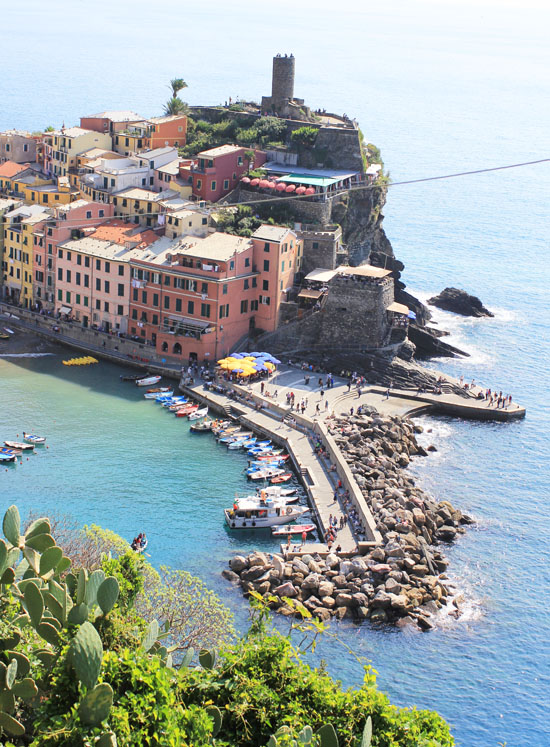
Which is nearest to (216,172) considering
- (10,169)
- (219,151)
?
(219,151)

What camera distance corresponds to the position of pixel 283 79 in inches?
3381

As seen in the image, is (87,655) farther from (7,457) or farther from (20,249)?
(20,249)

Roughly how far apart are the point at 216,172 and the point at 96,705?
5935 centimetres

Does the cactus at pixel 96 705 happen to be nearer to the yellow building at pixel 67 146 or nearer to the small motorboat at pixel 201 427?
the small motorboat at pixel 201 427

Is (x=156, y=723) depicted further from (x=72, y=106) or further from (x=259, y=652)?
(x=72, y=106)

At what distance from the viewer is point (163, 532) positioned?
47.3 metres

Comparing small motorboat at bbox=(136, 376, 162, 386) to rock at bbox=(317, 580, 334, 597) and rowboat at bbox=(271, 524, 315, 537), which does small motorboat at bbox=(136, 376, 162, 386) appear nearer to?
rowboat at bbox=(271, 524, 315, 537)

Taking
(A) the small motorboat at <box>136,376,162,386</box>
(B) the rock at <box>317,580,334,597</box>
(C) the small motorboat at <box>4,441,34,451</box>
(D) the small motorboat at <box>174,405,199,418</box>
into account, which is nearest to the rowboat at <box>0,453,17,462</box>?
(C) the small motorboat at <box>4,441,34,451</box>

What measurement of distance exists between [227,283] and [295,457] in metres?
15.2

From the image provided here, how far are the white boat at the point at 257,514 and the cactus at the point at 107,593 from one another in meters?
26.6

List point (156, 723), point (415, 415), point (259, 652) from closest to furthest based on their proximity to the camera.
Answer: point (156, 723)
point (259, 652)
point (415, 415)

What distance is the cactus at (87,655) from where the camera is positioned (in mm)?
19578

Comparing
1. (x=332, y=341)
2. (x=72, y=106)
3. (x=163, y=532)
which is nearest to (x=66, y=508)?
(x=163, y=532)

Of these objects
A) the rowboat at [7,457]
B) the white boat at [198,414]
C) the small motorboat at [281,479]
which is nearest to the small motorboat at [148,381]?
the white boat at [198,414]
